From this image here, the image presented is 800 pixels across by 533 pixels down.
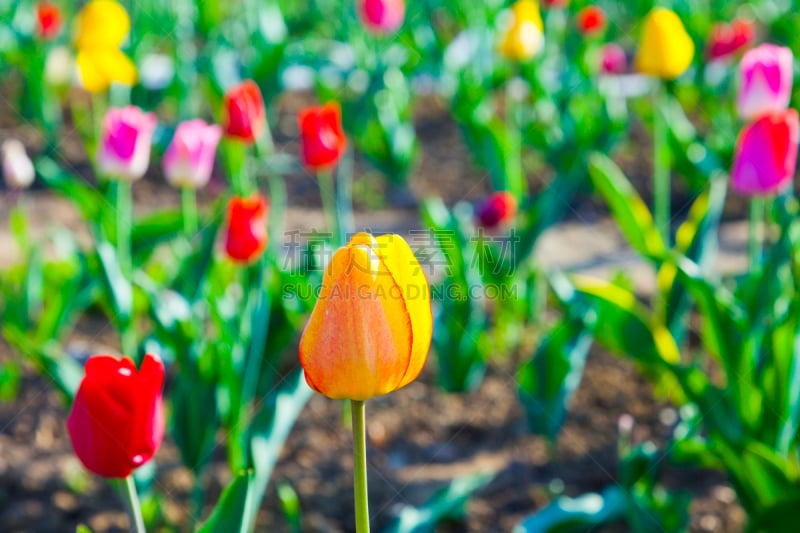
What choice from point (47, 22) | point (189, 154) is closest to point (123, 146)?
point (189, 154)

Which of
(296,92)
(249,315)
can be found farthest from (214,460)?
(296,92)

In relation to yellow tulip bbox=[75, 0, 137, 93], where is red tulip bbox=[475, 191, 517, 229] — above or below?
below

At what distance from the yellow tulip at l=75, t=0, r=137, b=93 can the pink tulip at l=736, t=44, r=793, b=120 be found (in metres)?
1.86

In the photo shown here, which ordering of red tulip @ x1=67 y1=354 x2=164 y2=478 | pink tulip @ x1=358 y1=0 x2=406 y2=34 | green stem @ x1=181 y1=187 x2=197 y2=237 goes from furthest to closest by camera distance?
pink tulip @ x1=358 y1=0 x2=406 y2=34
green stem @ x1=181 y1=187 x2=197 y2=237
red tulip @ x1=67 y1=354 x2=164 y2=478

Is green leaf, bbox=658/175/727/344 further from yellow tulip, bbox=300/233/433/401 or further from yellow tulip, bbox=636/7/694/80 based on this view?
yellow tulip, bbox=300/233/433/401

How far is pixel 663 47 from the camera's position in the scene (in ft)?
8.12

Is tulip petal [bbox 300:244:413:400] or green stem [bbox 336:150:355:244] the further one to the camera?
green stem [bbox 336:150:355:244]

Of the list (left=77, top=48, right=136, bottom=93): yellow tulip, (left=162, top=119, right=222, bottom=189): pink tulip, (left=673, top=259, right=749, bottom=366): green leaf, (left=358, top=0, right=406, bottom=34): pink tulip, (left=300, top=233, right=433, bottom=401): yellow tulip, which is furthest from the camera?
(left=358, top=0, right=406, bottom=34): pink tulip

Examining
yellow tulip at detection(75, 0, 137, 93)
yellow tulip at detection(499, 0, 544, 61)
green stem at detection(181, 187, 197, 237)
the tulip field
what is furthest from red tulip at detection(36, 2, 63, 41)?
yellow tulip at detection(499, 0, 544, 61)

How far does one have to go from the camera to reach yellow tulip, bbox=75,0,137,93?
2.94 m

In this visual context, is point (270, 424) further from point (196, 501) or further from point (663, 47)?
point (663, 47)

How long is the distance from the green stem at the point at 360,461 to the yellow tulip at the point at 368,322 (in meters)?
0.02

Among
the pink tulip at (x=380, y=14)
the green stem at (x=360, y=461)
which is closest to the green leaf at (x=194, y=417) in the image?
the green stem at (x=360, y=461)

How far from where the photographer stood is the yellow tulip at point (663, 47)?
8.10 feet
